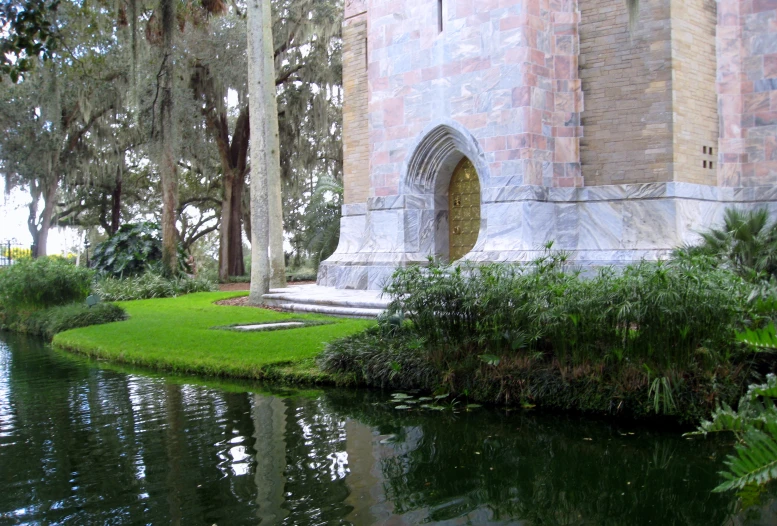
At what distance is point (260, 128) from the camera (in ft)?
55.8

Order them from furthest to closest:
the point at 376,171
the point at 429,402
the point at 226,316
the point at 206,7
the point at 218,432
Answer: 1. the point at 206,7
2. the point at 376,171
3. the point at 226,316
4. the point at 429,402
5. the point at 218,432

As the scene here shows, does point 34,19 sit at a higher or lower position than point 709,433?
higher

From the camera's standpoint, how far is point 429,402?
816cm

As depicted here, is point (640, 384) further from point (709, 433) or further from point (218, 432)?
point (218, 432)

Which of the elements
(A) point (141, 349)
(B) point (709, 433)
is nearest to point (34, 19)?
(A) point (141, 349)

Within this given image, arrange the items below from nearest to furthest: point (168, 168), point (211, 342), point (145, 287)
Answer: point (211, 342), point (145, 287), point (168, 168)

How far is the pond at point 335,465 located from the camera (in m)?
5.02

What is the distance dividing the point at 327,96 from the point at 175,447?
2125cm

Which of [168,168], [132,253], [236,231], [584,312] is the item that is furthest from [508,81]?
[236,231]

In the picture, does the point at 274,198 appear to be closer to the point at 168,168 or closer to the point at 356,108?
the point at 356,108

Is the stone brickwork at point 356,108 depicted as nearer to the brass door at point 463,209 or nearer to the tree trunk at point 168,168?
the brass door at point 463,209

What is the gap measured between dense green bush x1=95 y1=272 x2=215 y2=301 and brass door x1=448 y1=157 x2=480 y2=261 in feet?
25.0

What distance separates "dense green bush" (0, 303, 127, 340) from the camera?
14891 millimetres

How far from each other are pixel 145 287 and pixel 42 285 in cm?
363
